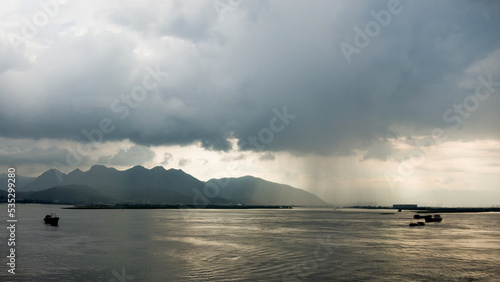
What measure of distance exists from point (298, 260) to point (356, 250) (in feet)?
45.8

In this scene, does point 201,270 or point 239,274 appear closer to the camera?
point 239,274

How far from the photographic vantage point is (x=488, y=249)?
5653cm

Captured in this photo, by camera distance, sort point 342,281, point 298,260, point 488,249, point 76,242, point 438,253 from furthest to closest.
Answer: point 76,242 → point 488,249 → point 438,253 → point 298,260 → point 342,281

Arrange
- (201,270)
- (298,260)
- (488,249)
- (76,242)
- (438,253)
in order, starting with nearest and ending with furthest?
(201,270), (298,260), (438,253), (488,249), (76,242)

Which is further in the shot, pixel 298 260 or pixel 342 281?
pixel 298 260

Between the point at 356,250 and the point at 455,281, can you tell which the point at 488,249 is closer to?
the point at 356,250

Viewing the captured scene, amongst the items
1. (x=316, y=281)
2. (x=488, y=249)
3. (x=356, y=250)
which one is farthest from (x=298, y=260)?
(x=488, y=249)

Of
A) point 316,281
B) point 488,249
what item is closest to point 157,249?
point 316,281

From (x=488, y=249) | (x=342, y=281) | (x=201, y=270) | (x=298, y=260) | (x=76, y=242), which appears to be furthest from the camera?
(x=76, y=242)

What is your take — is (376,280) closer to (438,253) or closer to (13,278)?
(438,253)

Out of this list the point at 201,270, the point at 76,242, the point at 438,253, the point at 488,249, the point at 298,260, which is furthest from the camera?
the point at 76,242

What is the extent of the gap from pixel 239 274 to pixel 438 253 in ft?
111

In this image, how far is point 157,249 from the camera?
52.8 meters

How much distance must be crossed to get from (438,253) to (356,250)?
11.8 meters
